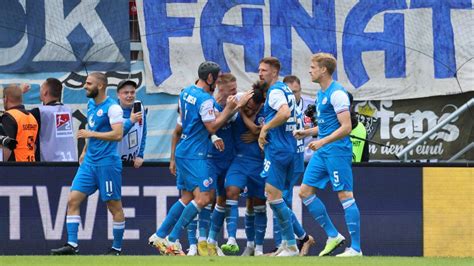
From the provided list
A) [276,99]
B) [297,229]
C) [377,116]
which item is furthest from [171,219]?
[377,116]

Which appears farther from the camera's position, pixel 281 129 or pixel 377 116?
pixel 377 116

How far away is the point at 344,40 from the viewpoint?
18.1m

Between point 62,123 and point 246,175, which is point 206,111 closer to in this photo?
point 246,175

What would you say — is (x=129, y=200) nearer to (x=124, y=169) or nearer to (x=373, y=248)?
(x=124, y=169)

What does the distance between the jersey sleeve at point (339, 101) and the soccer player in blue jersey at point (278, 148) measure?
50 cm

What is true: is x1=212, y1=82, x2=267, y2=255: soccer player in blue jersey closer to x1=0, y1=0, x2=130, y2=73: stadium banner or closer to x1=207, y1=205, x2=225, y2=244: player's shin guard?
x1=207, y1=205, x2=225, y2=244: player's shin guard

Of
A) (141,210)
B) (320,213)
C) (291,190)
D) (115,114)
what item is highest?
(115,114)

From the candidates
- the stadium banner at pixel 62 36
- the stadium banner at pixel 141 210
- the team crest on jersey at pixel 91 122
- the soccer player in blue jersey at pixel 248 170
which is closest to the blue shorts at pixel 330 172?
the soccer player in blue jersey at pixel 248 170

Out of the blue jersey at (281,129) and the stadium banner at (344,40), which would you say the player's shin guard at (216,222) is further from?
the stadium banner at (344,40)

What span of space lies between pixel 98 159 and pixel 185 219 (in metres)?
1.13

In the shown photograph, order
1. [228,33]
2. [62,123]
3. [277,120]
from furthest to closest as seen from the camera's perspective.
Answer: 1. [228,33]
2. [62,123]
3. [277,120]

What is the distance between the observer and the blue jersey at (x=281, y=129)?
13500 millimetres

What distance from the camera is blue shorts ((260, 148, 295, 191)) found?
44.3 feet

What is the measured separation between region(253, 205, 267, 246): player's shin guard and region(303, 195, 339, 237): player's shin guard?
28.6 inches
